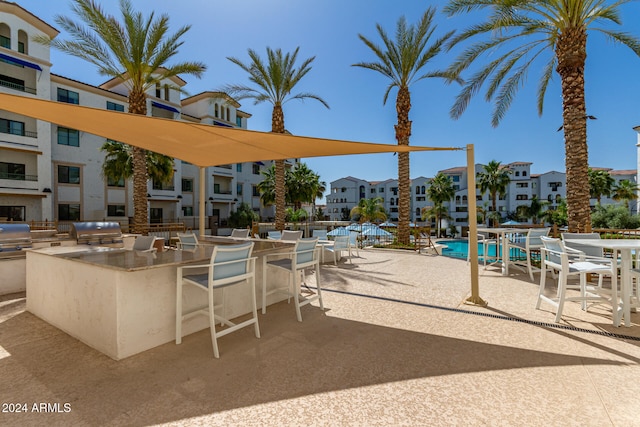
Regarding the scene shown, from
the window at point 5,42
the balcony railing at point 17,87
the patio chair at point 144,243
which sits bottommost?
the patio chair at point 144,243

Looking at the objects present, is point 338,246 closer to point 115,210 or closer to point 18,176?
point 115,210

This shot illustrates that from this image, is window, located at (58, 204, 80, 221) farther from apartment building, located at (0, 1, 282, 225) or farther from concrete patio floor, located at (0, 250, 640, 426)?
concrete patio floor, located at (0, 250, 640, 426)

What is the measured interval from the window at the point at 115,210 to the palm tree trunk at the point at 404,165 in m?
20.7

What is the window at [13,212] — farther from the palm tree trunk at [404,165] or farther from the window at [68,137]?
the palm tree trunk at [404,165]

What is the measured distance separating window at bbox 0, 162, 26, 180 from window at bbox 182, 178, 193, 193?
10916 mm

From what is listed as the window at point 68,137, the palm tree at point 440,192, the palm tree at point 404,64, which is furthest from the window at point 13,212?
the palm tree at point 440,192

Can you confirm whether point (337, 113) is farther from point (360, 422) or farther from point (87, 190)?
point (87, 190)

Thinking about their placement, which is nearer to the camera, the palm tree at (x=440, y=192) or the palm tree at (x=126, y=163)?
the palm tree at (x=126, y=163)

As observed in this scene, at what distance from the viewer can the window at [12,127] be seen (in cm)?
1677

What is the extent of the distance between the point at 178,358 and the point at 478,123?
13445mm

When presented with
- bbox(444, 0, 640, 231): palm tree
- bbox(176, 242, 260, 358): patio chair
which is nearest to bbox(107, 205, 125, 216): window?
bbox(176, 242, 260, 358): patio chair

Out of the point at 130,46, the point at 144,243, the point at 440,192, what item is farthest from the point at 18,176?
the point at 440,192

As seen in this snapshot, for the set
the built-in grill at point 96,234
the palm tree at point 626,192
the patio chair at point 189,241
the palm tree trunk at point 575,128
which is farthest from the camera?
the palm tree at point 626,192

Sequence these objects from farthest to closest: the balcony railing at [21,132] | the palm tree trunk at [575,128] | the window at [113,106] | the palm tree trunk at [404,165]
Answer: the window at [113,106]
the balcony railing at [21,132]
the palm tree trunk at [404,165]
the palm tree trunk at [575,128]
